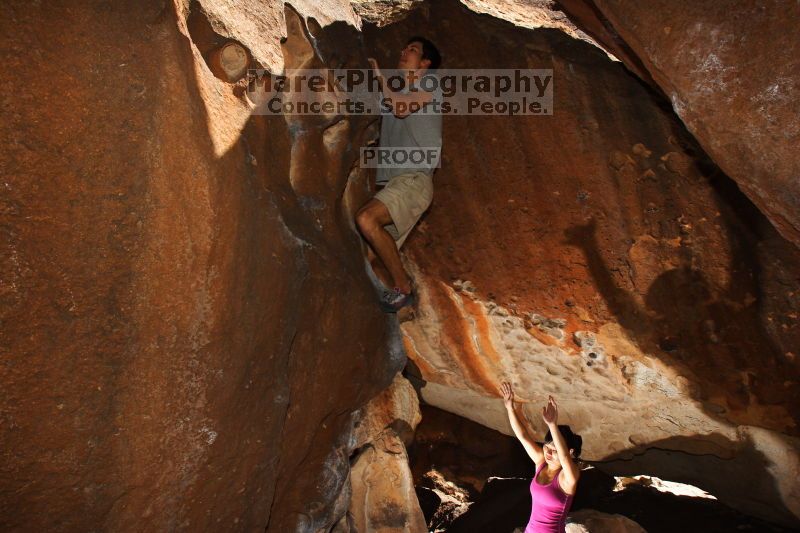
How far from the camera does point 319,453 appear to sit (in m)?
3.27

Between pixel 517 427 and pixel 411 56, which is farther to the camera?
pixel 517 427

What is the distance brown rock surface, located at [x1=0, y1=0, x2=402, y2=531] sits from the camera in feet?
5.90

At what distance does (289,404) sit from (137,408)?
0.95 metres

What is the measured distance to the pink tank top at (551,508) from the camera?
10.3 feet

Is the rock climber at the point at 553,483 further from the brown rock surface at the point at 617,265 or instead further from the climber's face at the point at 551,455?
the brown rock surface at the point at 617,265

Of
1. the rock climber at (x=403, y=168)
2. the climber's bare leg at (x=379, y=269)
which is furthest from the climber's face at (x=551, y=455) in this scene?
the climber's bare leg at (x=379, y=269)

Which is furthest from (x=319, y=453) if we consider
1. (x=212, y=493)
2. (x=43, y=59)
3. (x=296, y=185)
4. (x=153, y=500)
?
(x=43, y=59)

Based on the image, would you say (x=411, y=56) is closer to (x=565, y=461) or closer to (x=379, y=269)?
(x=379, y=269)

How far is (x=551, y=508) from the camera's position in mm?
3146

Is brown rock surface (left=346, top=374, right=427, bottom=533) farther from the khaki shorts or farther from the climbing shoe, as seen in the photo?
the khaki shorts

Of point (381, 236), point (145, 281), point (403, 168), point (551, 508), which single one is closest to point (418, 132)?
point (403, 168)

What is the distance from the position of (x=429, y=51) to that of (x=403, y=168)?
76cm

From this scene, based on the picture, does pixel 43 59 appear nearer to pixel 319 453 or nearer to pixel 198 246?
pixel 198 246

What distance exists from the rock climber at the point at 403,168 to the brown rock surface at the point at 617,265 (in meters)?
0.30
